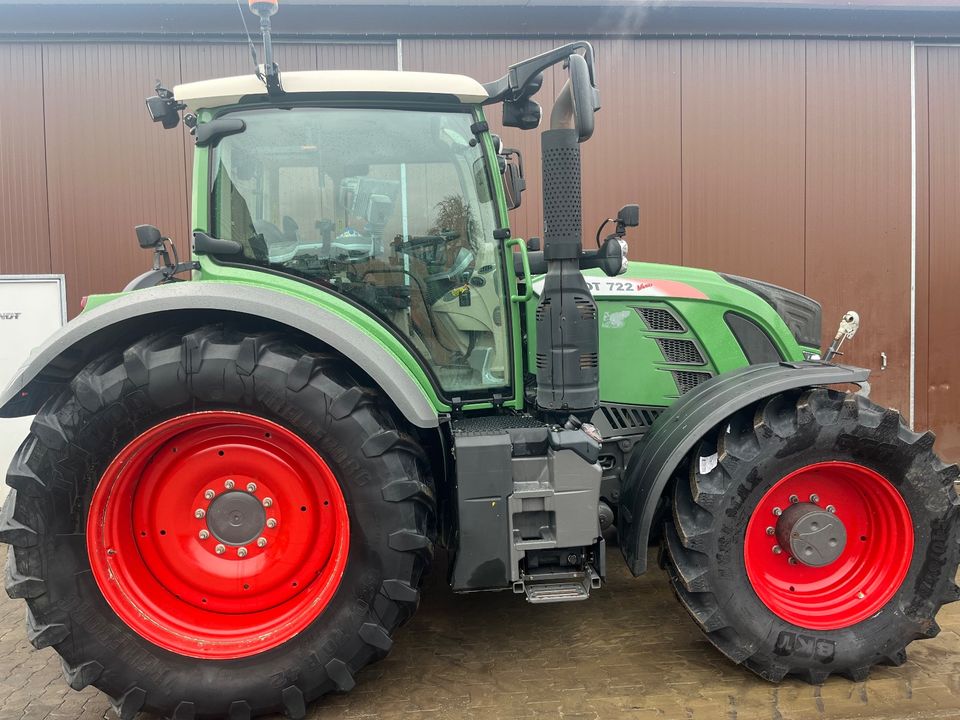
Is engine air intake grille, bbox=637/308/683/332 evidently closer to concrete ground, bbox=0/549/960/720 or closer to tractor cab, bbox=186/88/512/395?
tractor cab, bbox=186/88/512/395

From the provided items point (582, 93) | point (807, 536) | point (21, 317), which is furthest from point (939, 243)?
point (21, 317)

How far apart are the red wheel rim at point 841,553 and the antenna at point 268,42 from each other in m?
2.46

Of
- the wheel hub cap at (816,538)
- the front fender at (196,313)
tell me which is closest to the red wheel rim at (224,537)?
the front fender at (196,313)

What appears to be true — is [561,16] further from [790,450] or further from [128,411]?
A: [128,411]

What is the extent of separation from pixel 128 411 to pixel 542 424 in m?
1.51

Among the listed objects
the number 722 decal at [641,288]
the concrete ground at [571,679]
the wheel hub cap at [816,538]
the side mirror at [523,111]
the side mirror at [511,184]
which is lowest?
the concrete ground at [571,679]

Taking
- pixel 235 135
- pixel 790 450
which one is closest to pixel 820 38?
pixel 790 450

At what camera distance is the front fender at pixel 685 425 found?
2.59 meters

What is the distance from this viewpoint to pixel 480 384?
2822 millimetres

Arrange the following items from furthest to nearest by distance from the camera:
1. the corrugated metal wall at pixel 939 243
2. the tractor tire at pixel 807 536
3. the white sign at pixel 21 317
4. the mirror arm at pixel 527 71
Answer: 1. the corrugated metal wall at pixel 939 243
2. the white sign at pixel 21 317
3. the tractor tire at pixel 807 536
4. the mirror arm at pixel 527 71

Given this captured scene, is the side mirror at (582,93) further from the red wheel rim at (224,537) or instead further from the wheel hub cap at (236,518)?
the wheel hub cap at (236,518)

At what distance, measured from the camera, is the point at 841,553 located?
2.71 meters

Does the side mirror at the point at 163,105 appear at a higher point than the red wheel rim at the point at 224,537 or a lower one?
higher

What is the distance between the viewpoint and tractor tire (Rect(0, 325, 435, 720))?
230cm
